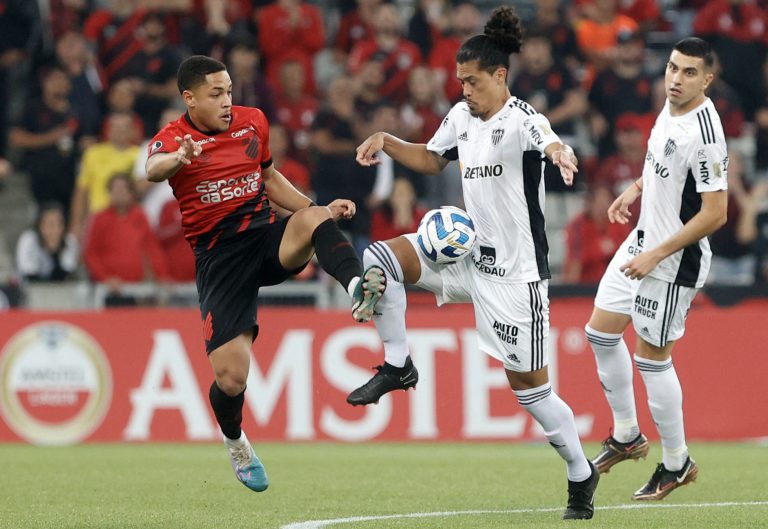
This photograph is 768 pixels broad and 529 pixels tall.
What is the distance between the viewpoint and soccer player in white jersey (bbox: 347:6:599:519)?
285 inches

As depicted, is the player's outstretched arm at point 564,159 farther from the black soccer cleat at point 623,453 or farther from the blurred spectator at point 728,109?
the blurred spectator at point 728,109

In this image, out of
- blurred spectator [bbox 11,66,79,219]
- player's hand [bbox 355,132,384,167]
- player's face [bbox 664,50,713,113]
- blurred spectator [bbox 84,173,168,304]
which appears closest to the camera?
player's hand [bbox 355,132,384,167]

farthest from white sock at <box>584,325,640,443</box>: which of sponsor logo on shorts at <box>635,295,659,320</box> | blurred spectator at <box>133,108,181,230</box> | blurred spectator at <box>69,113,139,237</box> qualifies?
blurred spectator at <box>69,113,139,237</box>

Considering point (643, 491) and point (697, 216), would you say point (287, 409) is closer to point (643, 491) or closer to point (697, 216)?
point (643, 491)

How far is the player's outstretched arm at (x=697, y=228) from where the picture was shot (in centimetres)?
739

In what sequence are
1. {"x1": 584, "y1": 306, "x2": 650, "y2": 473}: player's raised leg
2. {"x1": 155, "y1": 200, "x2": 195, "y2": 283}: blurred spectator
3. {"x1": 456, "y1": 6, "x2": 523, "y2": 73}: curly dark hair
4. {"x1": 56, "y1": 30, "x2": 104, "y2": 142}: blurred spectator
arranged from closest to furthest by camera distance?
{"x1": 456, "y1": 6, "x2": 523, "y2": 73}: curly dark hair → {"x1": 584, "y1": 306, "x2": 650, "y2": 473}: player's raised leg → {"x1": 155, "y1": 200, "x2": 195, "y2": 283}: blurred spectator → {"x1": 56, "y1": 30, "x2": 104, "y2": 142}: blurred spectator

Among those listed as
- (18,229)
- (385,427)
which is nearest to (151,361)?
(385,427)

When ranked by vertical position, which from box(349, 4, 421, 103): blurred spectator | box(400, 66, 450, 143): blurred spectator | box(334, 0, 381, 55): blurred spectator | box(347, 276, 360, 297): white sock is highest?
box(334, 0, 381, 55): blurred spectator

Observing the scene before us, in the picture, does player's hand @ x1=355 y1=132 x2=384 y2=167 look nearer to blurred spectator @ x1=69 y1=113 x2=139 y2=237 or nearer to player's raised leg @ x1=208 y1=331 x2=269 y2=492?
player's raised leg @ x1=208 y1=331 x2=269 y2=492

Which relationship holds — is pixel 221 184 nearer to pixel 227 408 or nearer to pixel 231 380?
pixel 231 380

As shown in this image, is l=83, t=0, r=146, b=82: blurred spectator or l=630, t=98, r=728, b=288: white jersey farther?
l=83, t=0, r=146, b=82: blurred spectator

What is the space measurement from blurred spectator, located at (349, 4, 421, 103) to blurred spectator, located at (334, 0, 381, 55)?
36cm

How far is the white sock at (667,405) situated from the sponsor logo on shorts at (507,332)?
145 cm

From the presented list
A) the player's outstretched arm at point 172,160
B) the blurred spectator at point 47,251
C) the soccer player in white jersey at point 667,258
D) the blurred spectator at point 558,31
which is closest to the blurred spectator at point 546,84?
the blurred spectator at point 558,31
